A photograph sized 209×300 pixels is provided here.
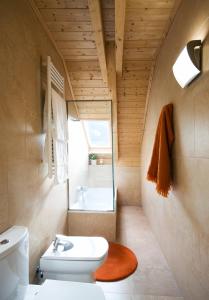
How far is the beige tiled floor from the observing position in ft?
5.90

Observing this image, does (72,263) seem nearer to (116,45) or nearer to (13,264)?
(13,264)

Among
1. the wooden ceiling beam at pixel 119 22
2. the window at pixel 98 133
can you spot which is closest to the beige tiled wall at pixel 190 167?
the wooden ceiling beam at pixel 119 22

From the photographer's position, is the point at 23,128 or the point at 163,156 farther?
the point at 163,156

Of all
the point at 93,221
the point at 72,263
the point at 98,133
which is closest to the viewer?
the point at 72,263

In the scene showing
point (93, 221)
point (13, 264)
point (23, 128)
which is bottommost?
point (93, 221)

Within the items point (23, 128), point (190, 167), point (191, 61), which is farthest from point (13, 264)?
point (191, 61)

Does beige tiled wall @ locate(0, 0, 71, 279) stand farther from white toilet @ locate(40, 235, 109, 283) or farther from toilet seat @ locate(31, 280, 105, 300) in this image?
toilet seat @ locate(31, 280, 105, 300)

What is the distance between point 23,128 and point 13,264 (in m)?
0.90

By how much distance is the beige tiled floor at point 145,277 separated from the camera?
1.80 metres

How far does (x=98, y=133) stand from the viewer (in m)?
3.97

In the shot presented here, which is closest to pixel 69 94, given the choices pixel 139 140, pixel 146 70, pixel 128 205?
pixel 146 70

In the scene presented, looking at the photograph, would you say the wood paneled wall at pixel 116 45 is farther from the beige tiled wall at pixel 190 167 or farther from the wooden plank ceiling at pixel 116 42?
the beige tiled wall at pixel 190 167

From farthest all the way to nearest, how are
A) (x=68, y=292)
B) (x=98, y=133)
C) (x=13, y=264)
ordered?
(x=98, y=133) → (x=68, y=292) → (x=13, y=264)

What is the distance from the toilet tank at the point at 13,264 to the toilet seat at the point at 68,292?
0.13 metres
